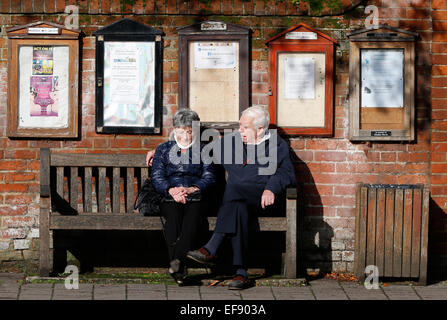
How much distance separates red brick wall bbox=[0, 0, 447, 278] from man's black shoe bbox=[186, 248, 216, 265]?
1191 millimetres

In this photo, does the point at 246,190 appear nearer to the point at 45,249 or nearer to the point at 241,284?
the point at 241,284

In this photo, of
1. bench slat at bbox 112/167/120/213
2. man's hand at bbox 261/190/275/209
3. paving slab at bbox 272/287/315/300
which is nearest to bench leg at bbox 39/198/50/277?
bench slat at bbox 112/167/120/213

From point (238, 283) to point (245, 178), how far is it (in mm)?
903

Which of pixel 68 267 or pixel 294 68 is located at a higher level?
pixel 294 68

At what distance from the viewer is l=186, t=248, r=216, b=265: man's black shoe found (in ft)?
21.4

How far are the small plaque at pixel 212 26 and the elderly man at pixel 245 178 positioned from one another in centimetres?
84

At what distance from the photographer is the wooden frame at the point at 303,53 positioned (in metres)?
7.25

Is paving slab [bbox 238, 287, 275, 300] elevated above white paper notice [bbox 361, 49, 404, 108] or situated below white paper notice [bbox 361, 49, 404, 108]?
below

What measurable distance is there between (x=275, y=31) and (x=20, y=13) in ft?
7.63

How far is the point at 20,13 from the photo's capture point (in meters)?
7.27

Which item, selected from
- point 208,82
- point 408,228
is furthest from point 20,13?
point 408,228

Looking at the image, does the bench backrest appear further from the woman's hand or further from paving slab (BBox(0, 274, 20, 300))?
paving slab (BBox(0, 274, 20, 300))

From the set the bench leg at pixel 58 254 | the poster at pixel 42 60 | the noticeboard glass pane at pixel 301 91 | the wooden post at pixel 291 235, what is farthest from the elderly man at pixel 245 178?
the poster at pixel 42 60

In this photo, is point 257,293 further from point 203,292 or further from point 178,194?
point 178,194
